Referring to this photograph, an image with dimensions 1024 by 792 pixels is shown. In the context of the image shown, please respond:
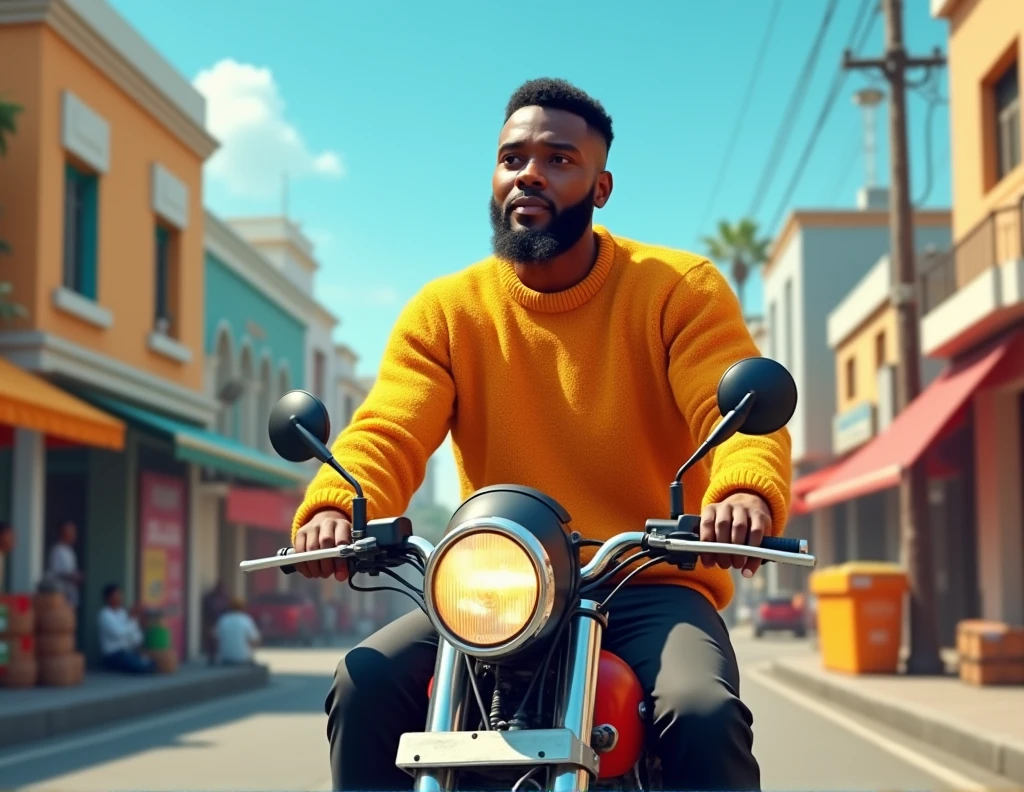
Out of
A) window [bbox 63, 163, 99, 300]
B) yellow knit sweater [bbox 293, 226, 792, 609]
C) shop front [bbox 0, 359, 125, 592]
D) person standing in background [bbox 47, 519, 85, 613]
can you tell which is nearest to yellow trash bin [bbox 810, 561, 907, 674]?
shop front [bbox 0, 359, 125, 592]

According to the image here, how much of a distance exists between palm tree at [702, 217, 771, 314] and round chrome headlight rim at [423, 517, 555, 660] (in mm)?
48528

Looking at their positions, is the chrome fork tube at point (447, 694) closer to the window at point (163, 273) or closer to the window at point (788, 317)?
the window at point (163, 273)

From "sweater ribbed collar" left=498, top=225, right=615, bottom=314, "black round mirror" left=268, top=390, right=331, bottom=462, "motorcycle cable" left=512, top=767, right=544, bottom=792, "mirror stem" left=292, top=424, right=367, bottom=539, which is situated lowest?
"motorcycle cable" left=512, top=767, right=544, bottom=792

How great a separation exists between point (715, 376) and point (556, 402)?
337 millimetres

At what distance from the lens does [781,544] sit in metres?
2.44

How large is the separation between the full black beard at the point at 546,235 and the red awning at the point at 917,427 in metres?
14.3

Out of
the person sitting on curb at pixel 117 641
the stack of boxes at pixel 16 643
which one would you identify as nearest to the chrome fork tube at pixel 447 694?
the stack of boxes at pixel 16 643

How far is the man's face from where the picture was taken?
9.97 ft

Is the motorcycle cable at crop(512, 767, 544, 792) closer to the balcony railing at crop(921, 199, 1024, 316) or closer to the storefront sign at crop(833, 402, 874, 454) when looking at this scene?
the balcony railing at crop(921, 199, 1024, 316)

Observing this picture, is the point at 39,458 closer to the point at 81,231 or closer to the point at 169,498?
the point at 81,231

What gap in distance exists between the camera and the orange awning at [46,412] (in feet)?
43.7

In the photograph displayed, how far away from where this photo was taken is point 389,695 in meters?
2.65

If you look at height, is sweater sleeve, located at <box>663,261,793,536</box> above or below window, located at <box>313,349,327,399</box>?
below

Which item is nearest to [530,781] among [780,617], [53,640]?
[53,640]
